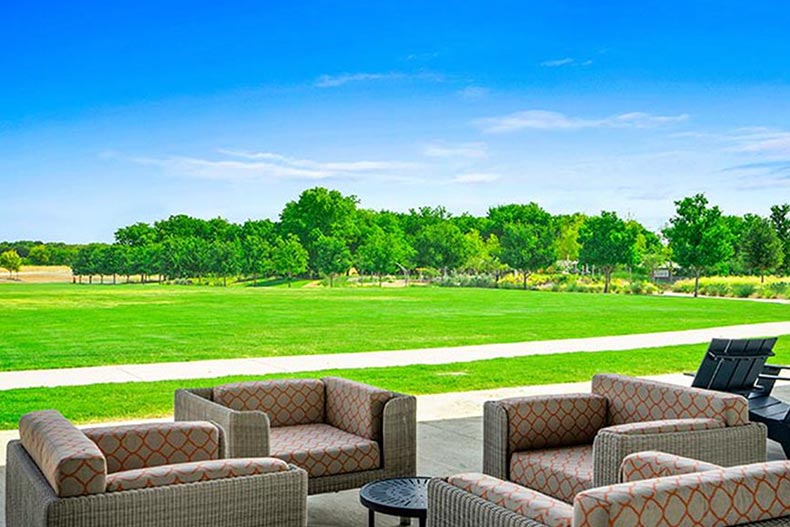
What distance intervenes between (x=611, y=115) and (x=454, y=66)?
6.82 metres

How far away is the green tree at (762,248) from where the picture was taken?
33.7 metres

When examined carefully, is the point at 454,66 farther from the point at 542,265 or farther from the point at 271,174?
the point at 542,265

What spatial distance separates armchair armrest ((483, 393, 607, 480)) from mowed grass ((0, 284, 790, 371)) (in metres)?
10.1

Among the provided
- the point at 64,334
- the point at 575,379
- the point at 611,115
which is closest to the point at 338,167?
the point at 611,115

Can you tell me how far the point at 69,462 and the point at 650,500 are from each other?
1.86 meters

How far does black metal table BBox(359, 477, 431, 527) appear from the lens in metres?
3.81

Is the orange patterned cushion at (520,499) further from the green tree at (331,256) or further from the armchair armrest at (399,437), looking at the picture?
the green tree at (331,256)

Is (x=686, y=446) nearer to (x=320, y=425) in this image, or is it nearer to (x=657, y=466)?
(x=657, y=466)

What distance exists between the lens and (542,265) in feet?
158

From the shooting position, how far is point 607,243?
43.8m

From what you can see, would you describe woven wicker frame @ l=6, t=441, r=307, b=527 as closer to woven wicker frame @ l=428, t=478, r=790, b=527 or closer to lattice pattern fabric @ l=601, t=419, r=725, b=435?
woven wicker frame @ l=428, t=478, r=790, b=527

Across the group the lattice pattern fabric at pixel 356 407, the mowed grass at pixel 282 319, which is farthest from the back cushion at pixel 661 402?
the mowed grass at pixel 282 319

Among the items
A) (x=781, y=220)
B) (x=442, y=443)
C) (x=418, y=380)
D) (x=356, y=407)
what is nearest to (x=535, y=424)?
(x=356, y=407)

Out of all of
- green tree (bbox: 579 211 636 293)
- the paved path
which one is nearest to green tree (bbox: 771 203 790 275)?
green tree (bbox: 579 211 636 293)
